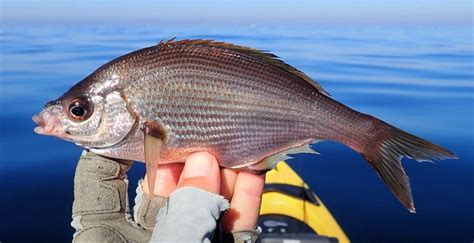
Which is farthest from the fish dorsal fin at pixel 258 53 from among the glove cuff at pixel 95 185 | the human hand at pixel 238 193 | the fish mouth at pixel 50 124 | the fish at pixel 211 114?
the glove cuff at pixel 95 185

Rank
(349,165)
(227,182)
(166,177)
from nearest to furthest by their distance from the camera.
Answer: (227,182), (166,177), (349,165)

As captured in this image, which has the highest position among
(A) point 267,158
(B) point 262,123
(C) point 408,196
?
(B) point 262,123

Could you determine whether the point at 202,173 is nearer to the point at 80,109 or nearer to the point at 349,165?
the point at 80,109

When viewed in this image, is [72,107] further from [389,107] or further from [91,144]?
[389,107]

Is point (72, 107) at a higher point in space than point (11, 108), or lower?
lower

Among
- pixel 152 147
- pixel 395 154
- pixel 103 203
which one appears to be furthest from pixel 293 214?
pixel 152 147

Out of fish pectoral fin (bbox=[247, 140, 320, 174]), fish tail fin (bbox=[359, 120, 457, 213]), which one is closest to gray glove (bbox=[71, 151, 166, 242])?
fish pectoral fin (bbox=[247, 140, 320, 174])

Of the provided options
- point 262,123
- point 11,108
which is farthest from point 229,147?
point 11,108
